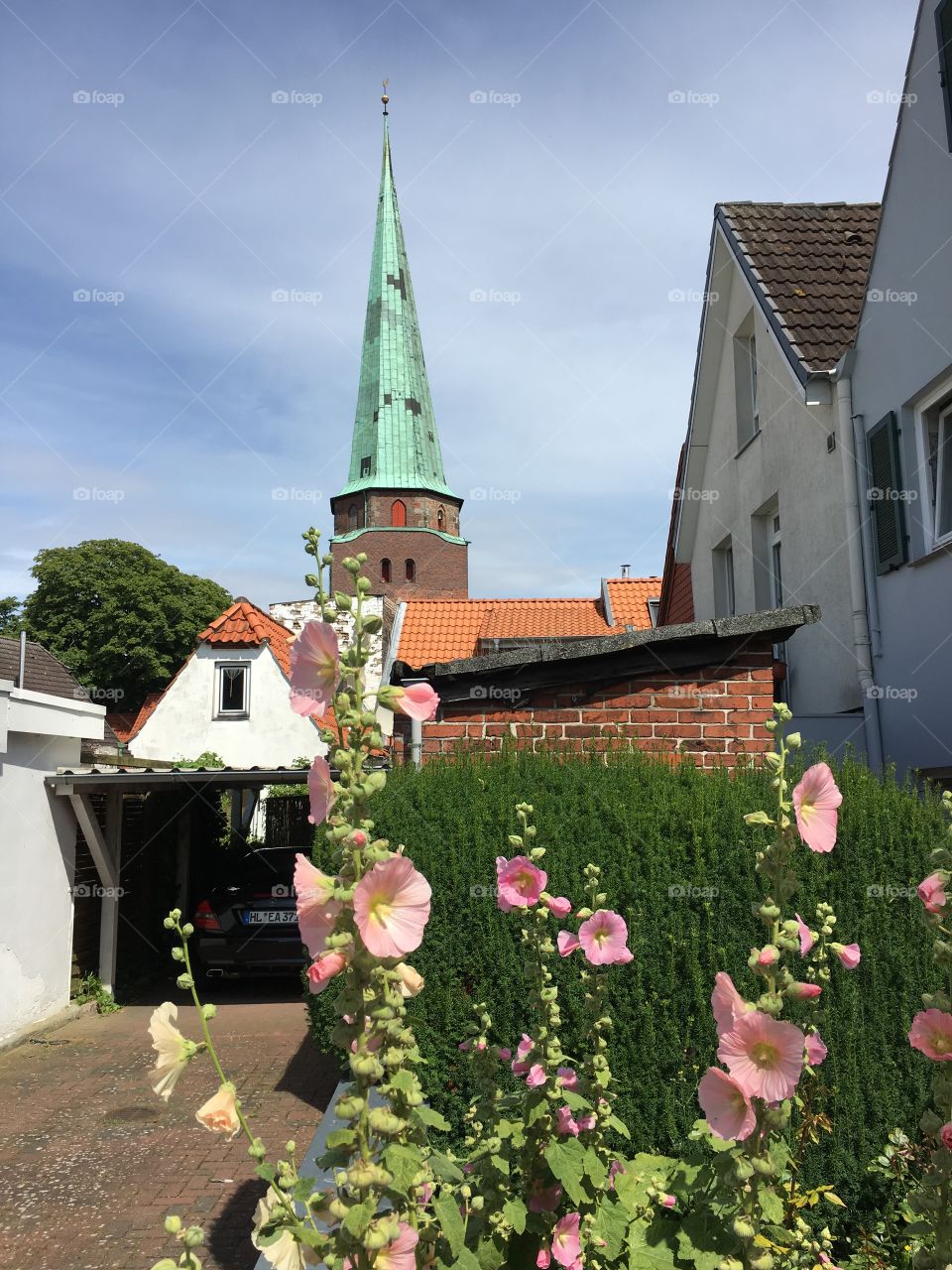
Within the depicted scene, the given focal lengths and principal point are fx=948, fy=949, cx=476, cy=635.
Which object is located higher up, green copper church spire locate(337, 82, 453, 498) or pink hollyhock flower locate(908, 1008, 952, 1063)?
green copper church spire locate(337, 82, 453, 498)

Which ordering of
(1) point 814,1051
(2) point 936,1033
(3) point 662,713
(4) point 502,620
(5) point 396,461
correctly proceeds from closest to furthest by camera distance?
(2) point 936,1033
(1) point 814,1051
(3) point 662,713
(4) point 502,620
(5) point 396,461

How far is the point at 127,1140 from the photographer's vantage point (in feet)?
24.0

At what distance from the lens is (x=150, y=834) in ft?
48.3

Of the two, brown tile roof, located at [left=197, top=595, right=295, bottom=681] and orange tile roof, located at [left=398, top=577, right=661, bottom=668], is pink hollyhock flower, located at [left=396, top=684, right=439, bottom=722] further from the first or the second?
brown tile roof, located at [left=197, top=595, right=295, bottom=681]

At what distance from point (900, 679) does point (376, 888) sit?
8.11 metres

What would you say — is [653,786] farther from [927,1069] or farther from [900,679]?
[900,679]

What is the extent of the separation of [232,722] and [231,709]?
1.07 feet

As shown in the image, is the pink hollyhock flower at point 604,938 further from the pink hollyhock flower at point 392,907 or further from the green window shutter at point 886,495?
the green window shutter at point 886,495

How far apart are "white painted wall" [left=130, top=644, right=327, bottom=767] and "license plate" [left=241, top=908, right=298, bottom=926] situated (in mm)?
11110

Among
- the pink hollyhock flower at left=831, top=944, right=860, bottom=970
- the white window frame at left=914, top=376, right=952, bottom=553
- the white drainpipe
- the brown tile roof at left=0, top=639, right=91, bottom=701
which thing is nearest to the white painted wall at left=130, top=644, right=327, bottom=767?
the brown tile roof at left=0, top=639, right=91, bottom=701

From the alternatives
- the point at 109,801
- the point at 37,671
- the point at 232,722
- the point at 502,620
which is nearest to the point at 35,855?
the point at 109,801

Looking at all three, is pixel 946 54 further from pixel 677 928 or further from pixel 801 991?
pixel 801 991

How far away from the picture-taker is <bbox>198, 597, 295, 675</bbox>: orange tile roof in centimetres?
2383

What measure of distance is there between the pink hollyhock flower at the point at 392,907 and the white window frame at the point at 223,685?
22.8 metres
